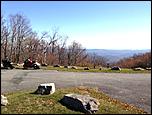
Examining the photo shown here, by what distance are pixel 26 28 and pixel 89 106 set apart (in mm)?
52028

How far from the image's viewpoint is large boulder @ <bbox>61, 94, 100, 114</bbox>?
1225 centimetres

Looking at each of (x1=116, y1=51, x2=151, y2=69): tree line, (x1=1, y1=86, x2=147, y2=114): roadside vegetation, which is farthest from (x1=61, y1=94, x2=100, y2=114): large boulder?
(x1=116, y1=51, x2=151, y2=69): tree line

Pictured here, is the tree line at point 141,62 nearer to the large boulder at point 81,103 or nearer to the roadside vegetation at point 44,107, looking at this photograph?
the roadside vegetation at point 44,107

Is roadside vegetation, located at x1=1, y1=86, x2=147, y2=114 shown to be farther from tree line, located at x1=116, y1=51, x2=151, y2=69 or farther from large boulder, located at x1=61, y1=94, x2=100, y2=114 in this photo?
tree line, located at x1=116, y1=51, x2=151, y2=69

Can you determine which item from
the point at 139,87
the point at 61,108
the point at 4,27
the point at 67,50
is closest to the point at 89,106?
the point at 61,108

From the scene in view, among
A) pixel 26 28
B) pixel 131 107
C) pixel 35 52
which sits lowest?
pixel 131 107

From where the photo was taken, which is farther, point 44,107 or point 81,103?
point 81,103

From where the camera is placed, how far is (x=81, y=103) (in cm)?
1240

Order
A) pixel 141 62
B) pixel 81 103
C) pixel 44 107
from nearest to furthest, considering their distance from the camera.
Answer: pixel 44 107 < pixel 81 103 < pixel 141 62

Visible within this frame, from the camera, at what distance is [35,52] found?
72.4 metres

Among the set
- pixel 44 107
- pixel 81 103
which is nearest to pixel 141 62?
pixel 81 103

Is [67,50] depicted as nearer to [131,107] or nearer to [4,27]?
[4,27]

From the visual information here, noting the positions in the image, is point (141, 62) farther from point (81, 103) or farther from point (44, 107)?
point (44, 107)

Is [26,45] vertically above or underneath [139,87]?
above
